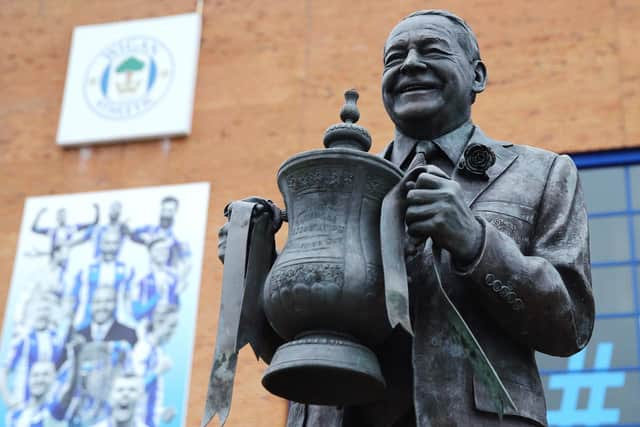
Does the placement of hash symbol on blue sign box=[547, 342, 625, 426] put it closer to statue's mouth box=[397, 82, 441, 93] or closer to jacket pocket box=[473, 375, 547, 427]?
statue's mouth box=[397, 82, 441, 93]

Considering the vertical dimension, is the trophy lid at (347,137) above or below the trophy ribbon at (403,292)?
above

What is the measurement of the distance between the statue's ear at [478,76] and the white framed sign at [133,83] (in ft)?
42.9

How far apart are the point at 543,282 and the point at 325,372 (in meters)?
0.60

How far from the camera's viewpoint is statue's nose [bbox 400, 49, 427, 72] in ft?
11.8

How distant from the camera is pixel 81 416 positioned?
15.2m

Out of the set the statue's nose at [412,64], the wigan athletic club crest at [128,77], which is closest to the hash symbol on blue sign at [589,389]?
the wigan athletic club crest at [128,77]

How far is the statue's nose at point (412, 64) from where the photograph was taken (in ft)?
11.8

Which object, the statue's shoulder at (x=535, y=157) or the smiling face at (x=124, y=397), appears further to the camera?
the smiling face at (x=124, y=397)

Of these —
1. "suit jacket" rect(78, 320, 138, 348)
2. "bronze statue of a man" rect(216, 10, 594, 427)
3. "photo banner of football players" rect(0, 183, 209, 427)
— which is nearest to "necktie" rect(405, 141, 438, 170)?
"bronze statue of a man" rect(216, 10, 594, 427)

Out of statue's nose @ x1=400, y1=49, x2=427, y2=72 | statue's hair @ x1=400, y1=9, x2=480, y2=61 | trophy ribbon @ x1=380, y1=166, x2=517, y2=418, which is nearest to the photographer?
trophy ribbon @ x1=380, y1=166, x2=517, y2=418

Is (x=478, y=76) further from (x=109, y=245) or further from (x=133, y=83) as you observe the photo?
(x=133, y=83)

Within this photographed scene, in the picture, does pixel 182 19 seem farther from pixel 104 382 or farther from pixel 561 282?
pixel 561 282

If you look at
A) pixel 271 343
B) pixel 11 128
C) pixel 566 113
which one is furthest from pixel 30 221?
pixel 271 343

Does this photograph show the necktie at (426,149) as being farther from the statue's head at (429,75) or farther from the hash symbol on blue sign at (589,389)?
the hash symbol on blue sign at (589,389)
